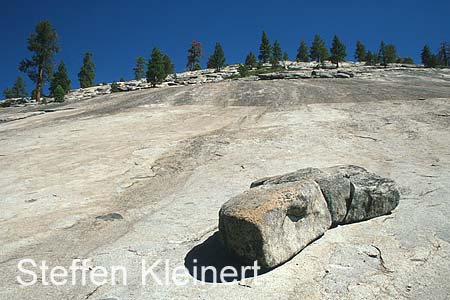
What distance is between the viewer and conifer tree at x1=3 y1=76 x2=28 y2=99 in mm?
74062

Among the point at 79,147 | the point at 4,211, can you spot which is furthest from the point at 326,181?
the point at 79,147

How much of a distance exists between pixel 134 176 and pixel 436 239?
246 inches

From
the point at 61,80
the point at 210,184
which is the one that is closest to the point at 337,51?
the point at 61,80

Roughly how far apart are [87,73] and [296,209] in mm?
74068

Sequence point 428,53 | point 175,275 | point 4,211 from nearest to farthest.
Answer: point 175,275, point 4,211, point 428,53

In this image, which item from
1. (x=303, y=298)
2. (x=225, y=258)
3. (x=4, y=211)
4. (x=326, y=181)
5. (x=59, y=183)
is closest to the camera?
(x=303, y=298)

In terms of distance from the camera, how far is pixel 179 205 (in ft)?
22.0

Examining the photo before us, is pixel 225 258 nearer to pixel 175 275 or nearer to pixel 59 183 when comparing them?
pixel 175 275

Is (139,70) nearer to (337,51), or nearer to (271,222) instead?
(337,51)

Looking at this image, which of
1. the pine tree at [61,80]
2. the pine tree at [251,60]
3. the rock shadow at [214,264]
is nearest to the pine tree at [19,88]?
the pine tree at [61,80]

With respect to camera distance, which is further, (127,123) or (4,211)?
(127,123)

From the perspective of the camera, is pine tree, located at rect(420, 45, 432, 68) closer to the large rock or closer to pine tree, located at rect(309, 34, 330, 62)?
pine tree, located at rect(309, 34, 330, 62)

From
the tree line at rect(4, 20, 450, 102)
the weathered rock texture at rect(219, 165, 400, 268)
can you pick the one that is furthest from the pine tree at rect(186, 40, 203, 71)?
the weathered rock texture at rect(219, 165, 400, 268)

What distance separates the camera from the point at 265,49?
80938 mm
